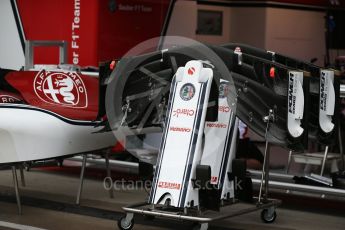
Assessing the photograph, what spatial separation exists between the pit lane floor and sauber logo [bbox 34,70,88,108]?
3.04 feet

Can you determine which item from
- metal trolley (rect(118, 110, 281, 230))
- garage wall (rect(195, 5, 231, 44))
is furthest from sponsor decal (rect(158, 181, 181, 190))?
garage wall (rect(195, 5, 231, 44))

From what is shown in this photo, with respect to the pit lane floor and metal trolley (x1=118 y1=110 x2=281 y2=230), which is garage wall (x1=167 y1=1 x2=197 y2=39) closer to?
the pit lane floor

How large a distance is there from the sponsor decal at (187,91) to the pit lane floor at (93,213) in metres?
1.16

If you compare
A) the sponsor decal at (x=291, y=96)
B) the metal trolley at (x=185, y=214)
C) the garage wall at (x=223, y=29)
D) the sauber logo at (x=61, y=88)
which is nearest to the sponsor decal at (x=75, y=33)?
the sauber logo at (x=61, y=88)

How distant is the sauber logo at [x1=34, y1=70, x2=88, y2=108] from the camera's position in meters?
8.01

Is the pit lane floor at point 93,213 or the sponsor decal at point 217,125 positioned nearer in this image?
the sponsor decal at point 217,125

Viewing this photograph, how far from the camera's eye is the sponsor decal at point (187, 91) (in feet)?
20.7

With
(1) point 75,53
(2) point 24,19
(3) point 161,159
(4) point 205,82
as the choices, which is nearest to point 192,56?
(4) point 205,82

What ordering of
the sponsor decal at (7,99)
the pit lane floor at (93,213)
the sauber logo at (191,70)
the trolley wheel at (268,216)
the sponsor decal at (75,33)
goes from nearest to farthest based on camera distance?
the sauber logo at (191,70) → the pit lane floor at (93,213) → the trolley wheel at (268,216) → the sponsor decal at (7,99) → the sponsor decal at (75,33)

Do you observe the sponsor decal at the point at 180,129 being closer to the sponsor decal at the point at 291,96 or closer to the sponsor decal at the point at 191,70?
the sponsor decal at the point at 191,70

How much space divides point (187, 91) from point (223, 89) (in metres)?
0.50

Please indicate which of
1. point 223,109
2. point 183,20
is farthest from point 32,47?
point 223,109

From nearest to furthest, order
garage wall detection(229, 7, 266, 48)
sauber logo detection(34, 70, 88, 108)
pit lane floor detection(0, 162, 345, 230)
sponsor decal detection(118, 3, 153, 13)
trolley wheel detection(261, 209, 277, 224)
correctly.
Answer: pit lane floor detection(0, 162, 345, 230)
trolley wheel detection(261, 209, 277, 224)
sauber logo detection(34, 70, 88, 108)
sponsor decal detection(118, 3, 153, 13)
garage wall detection(229, 7, 266, 48)

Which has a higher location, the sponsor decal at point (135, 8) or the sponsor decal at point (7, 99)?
the sponsor decal at point (135, 8)
